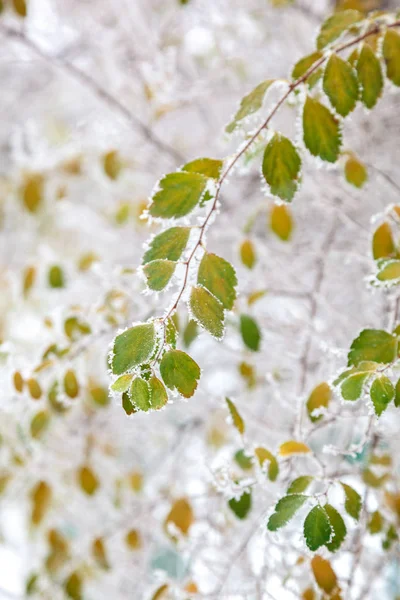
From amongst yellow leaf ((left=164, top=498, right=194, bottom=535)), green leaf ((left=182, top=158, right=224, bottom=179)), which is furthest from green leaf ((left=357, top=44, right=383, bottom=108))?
yellow leaf ((left=164, top=498, right=194, bottom=535))

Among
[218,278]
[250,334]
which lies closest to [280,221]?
[250,334]

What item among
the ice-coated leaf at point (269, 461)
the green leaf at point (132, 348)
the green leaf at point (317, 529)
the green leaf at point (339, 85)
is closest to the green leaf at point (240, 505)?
the ice-coated leaf at point (269, 461)

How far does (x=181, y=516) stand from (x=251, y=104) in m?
0.59

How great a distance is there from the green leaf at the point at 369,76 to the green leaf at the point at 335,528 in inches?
14.0

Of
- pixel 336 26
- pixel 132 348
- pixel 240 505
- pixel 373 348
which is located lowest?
pixel 240 505

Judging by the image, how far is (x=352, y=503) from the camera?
0.46 meters

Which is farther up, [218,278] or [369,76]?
[369,76]

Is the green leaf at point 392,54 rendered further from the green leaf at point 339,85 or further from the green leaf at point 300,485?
the green leaf at point 300,485

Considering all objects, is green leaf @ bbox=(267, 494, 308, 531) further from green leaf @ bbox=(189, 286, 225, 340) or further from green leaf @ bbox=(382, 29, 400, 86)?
green leaf @ bbox=(382, 29, 400, 86)

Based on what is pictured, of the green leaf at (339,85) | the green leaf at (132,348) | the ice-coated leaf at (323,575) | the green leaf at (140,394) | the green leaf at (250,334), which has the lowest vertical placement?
the ice-coated leaf at (323,575)

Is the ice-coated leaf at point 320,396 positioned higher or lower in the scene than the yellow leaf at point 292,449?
higher

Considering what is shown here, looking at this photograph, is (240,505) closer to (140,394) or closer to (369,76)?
(140,394)

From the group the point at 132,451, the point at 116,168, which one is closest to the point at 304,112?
the point at 116,168

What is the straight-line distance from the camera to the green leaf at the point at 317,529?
1.28ft
